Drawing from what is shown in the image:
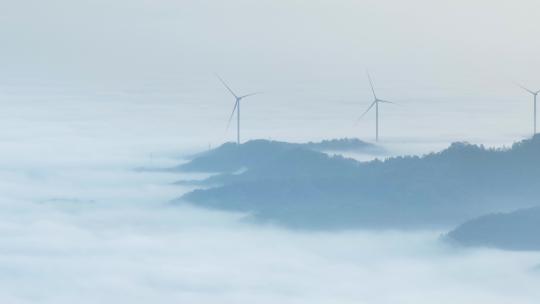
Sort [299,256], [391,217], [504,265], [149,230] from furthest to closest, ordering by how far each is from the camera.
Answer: [149,230]
[391,217]
[299,256]
[504,265]

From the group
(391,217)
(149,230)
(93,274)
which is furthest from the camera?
(149,230)

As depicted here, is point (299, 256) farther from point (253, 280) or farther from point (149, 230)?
point (149, 230)

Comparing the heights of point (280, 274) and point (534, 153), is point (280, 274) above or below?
below

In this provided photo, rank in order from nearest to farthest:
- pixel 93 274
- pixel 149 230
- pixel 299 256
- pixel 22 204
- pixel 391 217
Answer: pixel 93 274
pixel 299 256
pixel 391 217
pixel 149 230
pixel 22 204

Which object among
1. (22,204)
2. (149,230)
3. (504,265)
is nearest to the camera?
(504,265)

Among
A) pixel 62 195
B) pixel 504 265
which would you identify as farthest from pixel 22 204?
→ pixel 504 265

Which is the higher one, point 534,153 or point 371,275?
point 534,153

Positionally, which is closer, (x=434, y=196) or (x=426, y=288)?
(x=426, y=288)

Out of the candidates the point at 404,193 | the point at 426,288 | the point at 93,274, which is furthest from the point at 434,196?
the point at 93,274

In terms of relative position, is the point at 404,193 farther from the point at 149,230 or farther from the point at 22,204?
the point at 22,204
